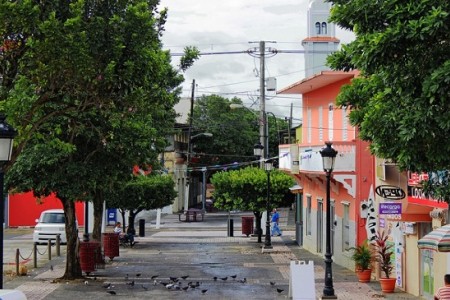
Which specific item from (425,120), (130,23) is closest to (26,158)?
(130,23)

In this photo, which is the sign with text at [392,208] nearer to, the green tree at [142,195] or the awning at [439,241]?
the awning at [439,241]

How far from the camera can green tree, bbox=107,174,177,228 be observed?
1467 inches

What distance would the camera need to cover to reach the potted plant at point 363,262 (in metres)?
21.6

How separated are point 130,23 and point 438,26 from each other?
25.6ft

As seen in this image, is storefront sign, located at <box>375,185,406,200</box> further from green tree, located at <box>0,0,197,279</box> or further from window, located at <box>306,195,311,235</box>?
window, located at <box>306,195,311,235</box>

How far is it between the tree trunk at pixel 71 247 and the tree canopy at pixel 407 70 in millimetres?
13292

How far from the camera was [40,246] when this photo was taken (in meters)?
34.5

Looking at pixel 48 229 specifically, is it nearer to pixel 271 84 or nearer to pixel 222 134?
pixel 271 84

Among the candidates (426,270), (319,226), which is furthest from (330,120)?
(426,270)

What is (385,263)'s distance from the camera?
19.8m

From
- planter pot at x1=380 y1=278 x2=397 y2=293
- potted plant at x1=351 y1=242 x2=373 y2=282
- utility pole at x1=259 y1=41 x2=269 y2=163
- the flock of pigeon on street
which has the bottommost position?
the flock of pigeon on street

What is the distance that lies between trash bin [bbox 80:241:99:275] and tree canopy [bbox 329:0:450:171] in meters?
13.7

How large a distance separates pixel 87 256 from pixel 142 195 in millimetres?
14798

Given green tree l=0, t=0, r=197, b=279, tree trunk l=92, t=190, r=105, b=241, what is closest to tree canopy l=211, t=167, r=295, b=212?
tree trunk l=92, t=190, r=105, b=241
